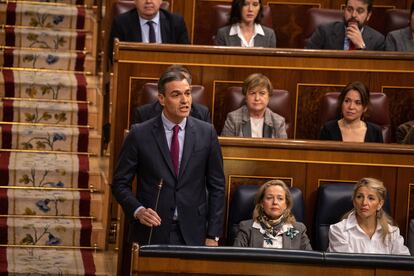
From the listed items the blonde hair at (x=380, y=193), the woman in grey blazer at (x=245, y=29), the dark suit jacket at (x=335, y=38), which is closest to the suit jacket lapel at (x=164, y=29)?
the woman in grey blazer at (x=245, y=29)

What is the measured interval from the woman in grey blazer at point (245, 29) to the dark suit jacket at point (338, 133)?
2.21 ft

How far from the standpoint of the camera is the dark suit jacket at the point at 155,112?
148 inches

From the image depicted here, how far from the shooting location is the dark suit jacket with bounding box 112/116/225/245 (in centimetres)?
331

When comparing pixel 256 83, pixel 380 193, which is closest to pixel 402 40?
pixel 256 83

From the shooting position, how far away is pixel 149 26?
4.55 meters

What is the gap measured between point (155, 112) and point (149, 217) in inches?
26.6

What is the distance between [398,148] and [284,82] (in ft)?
2.46

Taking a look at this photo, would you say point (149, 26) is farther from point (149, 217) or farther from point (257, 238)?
point (149, 217)

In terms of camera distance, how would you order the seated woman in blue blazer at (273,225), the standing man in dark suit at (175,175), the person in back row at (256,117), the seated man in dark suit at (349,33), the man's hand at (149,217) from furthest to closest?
the seated man in dark suit at (349,33) → the person in back row at (256,117) → the seated woman in blue blazer at (273,225) → the standing man in dark suit at (175,175) → the man's hand at (149,217)

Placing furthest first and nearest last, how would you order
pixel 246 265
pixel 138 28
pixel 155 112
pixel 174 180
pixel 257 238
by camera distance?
pixel 138 28 < pixel 155 112 < pixel 257 238 < pixel 174 180 < pixel 246 265

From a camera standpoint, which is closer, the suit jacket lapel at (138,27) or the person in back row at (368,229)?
the person in back row at (368,229)

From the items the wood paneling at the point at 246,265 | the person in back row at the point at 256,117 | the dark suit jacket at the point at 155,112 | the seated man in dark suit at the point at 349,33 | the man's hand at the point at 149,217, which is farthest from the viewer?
the seated man in dark suit at the point at 349,33

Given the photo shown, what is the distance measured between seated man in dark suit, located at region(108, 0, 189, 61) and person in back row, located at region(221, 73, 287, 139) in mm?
635

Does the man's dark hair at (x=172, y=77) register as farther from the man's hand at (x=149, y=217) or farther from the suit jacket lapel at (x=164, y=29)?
the suit jacket lapel at (x=164, y=29)
